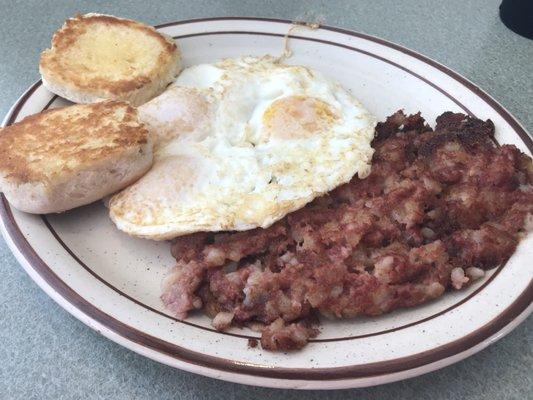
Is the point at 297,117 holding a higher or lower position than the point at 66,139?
higher

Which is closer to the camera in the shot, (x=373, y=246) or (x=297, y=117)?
(x=373, y=246)

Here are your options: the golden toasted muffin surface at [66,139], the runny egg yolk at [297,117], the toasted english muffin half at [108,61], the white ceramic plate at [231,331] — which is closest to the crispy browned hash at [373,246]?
the white ceramic plate at [231,331]

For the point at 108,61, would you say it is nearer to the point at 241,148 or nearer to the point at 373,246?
the point at 241,148

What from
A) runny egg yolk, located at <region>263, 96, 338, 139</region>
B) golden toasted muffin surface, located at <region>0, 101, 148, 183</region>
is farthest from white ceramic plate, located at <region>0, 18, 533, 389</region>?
runny egg yolk, located at <region>263, 96, 338, 139</region>

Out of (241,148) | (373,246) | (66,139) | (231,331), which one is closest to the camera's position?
(231,331)

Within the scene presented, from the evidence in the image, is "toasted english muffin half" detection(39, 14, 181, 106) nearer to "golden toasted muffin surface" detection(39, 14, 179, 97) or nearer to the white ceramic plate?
"golden toasted muffin surface" detection(39, 14, 179, 97)

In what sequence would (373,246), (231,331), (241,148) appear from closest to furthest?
1. (231,331)
2. (373,246)
3. (241,148)

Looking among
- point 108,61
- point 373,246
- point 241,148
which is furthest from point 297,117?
point 108,61
